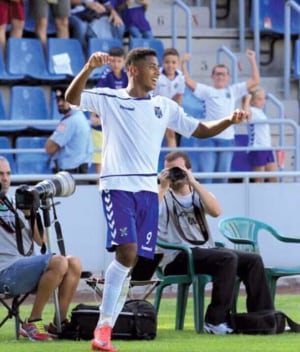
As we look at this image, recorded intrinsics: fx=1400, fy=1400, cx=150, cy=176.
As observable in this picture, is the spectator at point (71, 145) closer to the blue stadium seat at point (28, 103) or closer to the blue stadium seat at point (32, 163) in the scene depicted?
the blue stadium seat at point (32, 163)

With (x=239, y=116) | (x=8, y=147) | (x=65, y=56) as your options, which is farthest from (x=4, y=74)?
(x=239, y=116)

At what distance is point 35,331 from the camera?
34.9 ft

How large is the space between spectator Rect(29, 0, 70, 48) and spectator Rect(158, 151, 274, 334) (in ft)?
26.4

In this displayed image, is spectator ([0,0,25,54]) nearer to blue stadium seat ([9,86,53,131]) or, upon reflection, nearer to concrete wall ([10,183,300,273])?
blue stadium seat ([9,86,53,131])

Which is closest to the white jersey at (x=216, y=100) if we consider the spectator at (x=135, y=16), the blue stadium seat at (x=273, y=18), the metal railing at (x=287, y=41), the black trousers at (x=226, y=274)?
the spectator at (x=135, y=16)

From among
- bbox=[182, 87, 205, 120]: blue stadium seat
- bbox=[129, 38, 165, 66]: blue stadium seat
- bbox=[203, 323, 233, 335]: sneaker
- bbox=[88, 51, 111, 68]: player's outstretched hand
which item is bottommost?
bbox=[203, 323, 233, 335]: sneaker

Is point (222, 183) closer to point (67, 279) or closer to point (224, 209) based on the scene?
point (224, 209)

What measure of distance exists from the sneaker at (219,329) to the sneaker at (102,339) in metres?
1.57

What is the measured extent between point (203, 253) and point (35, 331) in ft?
4.88

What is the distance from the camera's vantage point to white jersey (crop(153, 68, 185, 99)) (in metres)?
17.9

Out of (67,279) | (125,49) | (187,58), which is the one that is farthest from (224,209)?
(67,279)

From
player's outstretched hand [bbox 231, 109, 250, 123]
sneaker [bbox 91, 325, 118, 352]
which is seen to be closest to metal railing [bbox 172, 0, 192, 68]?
player's outstretched hand [bbox 231, 109, 250, 123]

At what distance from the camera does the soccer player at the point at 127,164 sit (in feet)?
32.0

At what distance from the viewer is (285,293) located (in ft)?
50.9
